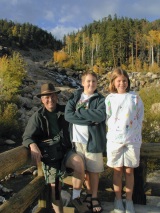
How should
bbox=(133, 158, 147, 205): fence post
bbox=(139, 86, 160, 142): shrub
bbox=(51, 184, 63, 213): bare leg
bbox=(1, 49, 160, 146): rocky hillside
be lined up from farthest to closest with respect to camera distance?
bbox=(1, 49, 160, 146): rocky hillside, bbox=(139, 86, 160, 142): shrub, bbox=(133, 158, 147, 205): fence post, bbox=(51, 184, 63, 213): bare leg

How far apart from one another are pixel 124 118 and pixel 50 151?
94 cm

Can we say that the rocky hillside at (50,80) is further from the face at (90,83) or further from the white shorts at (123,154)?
the white shorts at (123,154)

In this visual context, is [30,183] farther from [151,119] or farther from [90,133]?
[151,119]

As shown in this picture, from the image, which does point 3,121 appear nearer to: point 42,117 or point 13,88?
point 13,88

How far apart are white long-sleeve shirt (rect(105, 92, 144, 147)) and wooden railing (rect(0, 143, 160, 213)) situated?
48 centimetres

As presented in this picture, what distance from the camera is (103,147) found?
356 centimetres

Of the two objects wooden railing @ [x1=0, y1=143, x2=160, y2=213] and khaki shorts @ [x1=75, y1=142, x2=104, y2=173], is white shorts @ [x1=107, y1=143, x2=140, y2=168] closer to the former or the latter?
khaki shorts @ [x1=75, y1=142, x2=104, y2=173]

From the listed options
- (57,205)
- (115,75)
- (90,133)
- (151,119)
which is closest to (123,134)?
(90,133)

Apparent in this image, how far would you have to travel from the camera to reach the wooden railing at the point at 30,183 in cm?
295

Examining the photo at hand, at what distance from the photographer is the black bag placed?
11.6 feet

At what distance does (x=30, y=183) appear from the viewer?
357cm

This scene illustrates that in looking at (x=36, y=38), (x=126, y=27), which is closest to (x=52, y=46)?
(x=36, y=38)

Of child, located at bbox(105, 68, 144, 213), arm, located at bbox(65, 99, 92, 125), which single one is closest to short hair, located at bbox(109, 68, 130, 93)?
child, located at bbox(105, 68, 144, 213)

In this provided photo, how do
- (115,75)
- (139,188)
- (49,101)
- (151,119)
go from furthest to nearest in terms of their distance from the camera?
(151,119) < (139,188) < (49,101) < (115,75)
